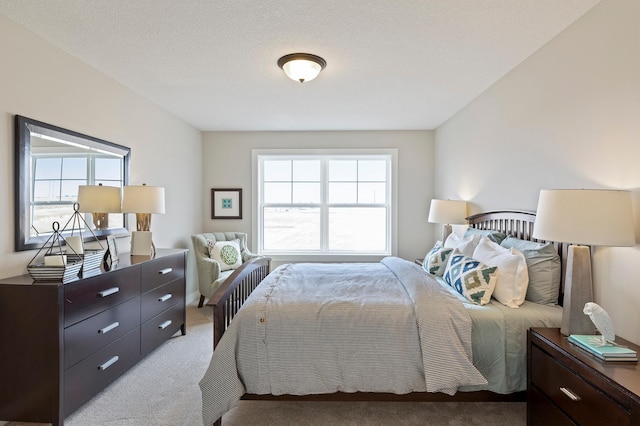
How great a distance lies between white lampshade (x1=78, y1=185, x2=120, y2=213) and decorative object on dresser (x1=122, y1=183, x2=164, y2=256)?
3.2 inches

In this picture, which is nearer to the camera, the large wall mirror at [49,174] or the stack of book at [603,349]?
the stack of book at [603,349]

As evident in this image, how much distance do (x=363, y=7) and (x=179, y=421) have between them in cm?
276

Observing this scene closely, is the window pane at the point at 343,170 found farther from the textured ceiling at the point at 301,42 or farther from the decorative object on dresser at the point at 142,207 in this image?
the decorative object on dresser at the point at 142,207

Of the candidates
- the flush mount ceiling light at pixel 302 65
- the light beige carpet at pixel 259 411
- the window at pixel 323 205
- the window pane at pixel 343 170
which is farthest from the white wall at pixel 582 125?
the window pane at pixel 343 170

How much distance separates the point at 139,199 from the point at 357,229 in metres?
3.09

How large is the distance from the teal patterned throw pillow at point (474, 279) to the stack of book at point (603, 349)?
537 millimetres

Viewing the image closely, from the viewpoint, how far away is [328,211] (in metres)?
4.92

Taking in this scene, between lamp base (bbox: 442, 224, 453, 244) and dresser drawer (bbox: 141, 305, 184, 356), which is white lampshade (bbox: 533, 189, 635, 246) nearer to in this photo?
lamp base (bbox: 442, 224, 453, 244)

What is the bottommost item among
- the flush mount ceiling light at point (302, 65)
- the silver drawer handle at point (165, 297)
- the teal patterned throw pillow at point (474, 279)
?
the silver drawer handle at point (165, 297)

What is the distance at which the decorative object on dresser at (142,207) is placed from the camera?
271 cm

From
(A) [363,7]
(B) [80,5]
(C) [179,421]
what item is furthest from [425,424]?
(B) [80,5]

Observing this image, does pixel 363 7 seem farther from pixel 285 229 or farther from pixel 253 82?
pixel 285 229

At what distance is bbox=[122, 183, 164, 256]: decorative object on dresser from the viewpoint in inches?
106

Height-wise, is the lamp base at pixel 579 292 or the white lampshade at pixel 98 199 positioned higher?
the white lampshade at pixel 98 199
